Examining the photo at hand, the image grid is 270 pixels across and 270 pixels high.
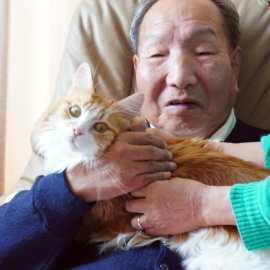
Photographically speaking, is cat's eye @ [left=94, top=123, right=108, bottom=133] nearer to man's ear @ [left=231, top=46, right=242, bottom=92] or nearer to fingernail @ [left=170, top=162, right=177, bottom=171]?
fingernail @ [left=170, top=162, right=177, bottom=171]

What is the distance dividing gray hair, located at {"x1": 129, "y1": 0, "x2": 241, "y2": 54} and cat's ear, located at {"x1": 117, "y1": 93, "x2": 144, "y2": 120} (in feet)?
2.08

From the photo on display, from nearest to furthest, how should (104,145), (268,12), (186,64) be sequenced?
(104,145), (186,64), (268,12)

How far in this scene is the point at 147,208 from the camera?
103cm

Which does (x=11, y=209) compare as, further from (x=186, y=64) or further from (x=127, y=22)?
(x=127, y=22)

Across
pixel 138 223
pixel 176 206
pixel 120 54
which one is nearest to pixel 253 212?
pixel 176 206

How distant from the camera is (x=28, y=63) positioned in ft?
6.10

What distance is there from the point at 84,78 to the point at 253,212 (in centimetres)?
56

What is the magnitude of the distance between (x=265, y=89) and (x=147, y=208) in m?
0.90

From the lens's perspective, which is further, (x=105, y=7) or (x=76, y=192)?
(x=105, y=7)

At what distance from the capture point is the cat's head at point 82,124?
945 mm

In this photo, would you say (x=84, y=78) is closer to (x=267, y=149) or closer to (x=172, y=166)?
(x=172, y=166)

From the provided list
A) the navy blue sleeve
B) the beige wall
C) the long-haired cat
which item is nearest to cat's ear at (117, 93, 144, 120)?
the long-haired cat

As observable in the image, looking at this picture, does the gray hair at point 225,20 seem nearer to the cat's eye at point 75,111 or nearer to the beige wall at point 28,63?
the beige wall at point 28,63

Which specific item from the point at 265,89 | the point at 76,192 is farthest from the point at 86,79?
the point at 265,89
